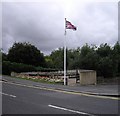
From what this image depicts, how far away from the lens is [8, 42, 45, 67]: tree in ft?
210

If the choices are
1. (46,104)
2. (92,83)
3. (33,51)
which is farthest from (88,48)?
(46,104)

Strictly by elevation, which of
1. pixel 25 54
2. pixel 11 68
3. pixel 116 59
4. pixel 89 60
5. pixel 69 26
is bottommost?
pixel 11 68

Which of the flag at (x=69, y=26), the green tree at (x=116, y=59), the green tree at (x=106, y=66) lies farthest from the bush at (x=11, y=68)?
the flag at (x=69, y=26)

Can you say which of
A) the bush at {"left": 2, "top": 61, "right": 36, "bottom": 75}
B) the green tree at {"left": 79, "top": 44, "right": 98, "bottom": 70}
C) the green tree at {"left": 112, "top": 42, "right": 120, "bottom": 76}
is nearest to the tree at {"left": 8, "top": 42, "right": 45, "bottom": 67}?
the bush at {"left": 2, "top": 61, "right": 36, "bottom": 75}

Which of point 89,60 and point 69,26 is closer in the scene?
point 69,26

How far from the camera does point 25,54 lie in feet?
212

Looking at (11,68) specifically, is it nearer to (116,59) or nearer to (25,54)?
(116,59)

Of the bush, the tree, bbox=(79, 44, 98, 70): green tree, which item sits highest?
the tree

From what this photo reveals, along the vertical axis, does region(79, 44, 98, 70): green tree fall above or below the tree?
below

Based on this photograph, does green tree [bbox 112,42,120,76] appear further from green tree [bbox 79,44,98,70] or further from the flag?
the flag

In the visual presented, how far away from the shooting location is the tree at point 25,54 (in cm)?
6400

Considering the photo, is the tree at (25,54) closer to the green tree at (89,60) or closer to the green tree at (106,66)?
the green tree at (89,60)

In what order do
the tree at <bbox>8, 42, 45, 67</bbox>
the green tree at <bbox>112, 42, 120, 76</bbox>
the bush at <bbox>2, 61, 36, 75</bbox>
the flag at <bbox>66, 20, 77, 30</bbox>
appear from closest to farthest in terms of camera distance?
the flag at <bbox>66, 20, 77, 30</bbox> → the bush at <bbox>2, 61, 36, 75</bbox> → the green tree at <bbox>112, 42, 120, 76</bbox> → the tree at <bbox>8, 42, 45, 67</bbox>

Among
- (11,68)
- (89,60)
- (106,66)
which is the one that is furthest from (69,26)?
(11,68)
